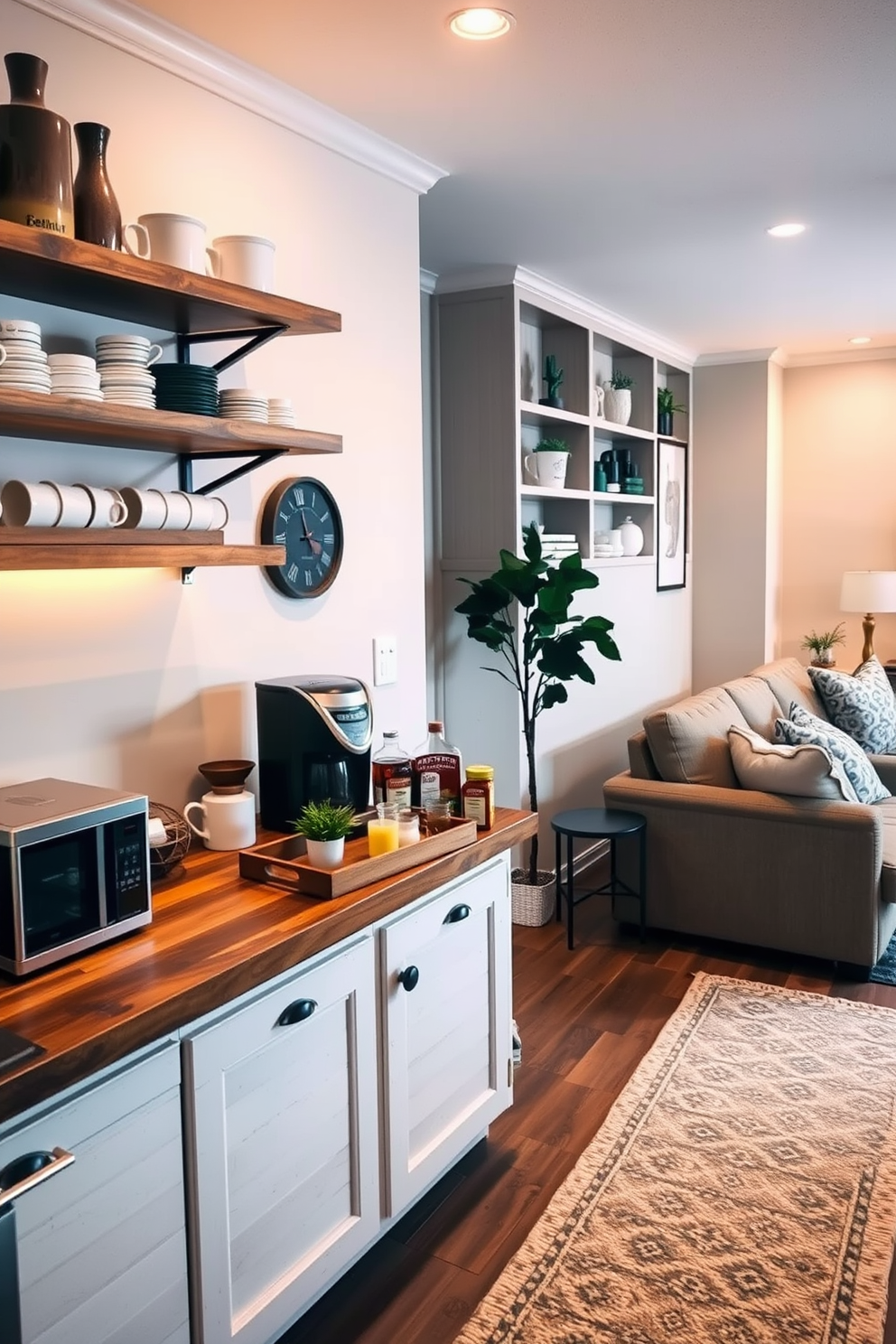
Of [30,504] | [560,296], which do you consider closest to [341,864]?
[30,504]

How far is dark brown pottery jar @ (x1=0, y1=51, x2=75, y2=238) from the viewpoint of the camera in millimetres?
1590

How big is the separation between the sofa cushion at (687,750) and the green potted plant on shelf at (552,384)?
1.38 metres

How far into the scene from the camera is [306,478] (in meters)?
2.44

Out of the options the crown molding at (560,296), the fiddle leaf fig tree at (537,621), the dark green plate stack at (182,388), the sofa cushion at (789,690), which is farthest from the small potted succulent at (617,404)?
the dark green plate stack at (182,388)

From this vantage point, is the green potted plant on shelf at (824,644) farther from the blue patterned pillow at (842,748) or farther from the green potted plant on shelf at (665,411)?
the blue patterned pillow at (842,748)

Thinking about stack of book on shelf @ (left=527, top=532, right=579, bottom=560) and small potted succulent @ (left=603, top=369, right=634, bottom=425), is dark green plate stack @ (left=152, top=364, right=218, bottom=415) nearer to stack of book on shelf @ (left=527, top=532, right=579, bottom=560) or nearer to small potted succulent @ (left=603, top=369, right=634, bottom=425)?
stack of book on shelf @ (left=527, top=532, right=579, bottom=560)

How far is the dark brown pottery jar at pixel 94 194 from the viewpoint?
173 cm

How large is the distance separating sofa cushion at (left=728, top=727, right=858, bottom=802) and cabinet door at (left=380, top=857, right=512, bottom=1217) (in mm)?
1496

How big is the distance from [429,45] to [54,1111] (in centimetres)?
207

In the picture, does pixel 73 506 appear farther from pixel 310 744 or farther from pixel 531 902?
pixel 531 902

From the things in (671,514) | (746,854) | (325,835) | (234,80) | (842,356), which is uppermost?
(842,356)

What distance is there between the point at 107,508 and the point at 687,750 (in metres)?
2.57

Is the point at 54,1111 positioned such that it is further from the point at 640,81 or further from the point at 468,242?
the point at 468,242

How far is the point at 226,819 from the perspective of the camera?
6.98ft
